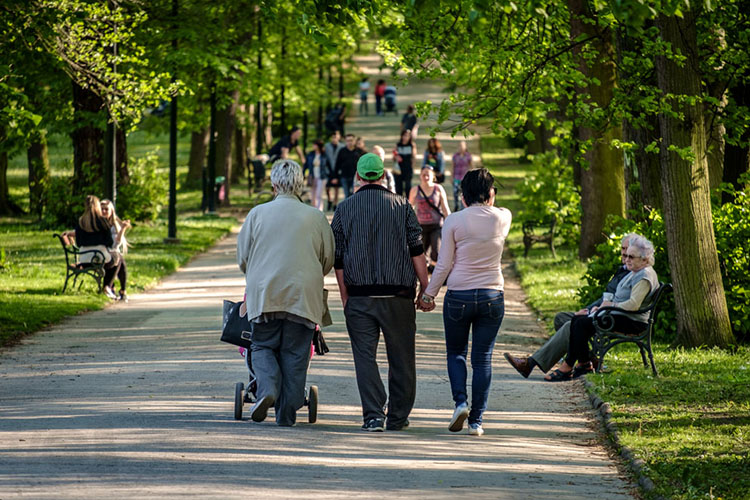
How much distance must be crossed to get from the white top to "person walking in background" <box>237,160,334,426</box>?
83 cm

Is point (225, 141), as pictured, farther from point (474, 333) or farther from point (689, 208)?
point (474, 333)

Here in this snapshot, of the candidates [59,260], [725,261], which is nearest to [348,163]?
[59,260]

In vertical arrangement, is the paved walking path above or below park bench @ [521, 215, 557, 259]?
below

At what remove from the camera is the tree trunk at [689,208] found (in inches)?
474

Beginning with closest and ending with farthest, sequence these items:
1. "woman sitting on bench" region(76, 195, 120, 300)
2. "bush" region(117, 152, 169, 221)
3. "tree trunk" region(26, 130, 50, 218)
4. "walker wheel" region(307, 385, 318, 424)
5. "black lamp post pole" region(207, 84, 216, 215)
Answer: "walker wheel" region(307, 385, 318, 424) → "woman sitting on bench" region(76, 195, 120, 300) → "bush" region(117, 152, 169, 221) → "black lamp post pole" region(207, 84, 216, 215) → "tree trunk" region(26, 130, 50, 218)

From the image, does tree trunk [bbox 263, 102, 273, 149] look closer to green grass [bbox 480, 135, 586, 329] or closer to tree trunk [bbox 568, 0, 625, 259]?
green grass [bbox 480, 135, 586, 329]

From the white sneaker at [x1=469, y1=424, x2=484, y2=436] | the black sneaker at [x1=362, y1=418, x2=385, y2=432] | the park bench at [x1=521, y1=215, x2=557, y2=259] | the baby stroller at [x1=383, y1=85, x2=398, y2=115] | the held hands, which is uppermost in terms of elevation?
the baby stroller at [x1=383, y1=85, x2=398, y2=115]

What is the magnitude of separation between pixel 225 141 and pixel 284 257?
26239 millimetres

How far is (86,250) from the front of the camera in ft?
55.3

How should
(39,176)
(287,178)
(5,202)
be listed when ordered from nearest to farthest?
1. (287,178)
2. (39,176)
3. (5,202)

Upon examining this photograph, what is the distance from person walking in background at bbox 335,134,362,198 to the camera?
2739 cm

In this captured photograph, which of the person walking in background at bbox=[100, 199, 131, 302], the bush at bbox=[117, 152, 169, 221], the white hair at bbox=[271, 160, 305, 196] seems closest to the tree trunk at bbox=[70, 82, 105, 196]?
the bush at bbox=[117, 152, 169, 221]

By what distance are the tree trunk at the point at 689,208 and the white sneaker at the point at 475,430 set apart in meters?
4.28

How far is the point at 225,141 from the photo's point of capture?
34156 mm
